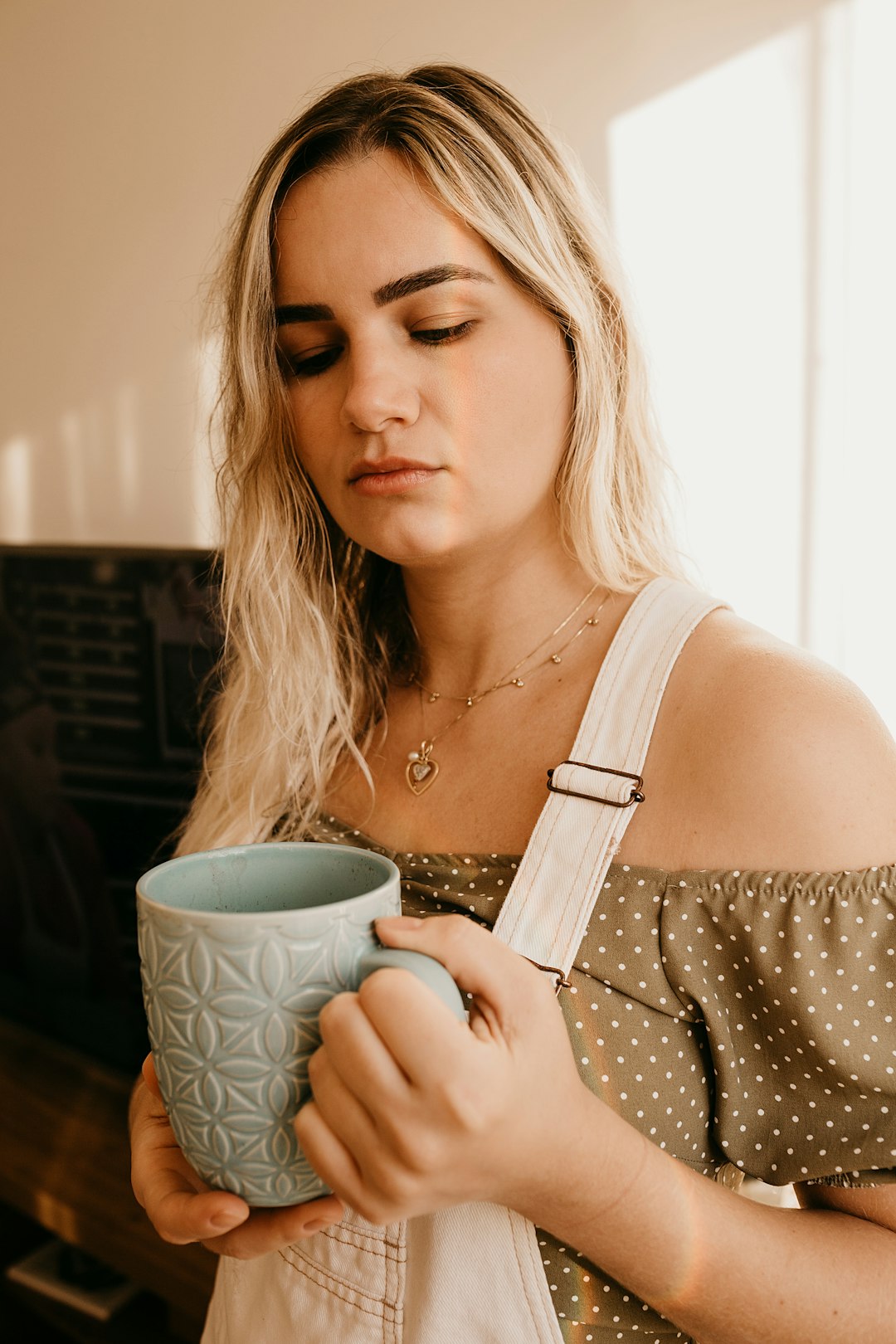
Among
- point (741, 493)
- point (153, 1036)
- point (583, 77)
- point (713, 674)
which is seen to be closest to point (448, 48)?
point (583, 77)

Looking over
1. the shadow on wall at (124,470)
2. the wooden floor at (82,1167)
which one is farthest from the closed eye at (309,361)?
the wooden floor at (82,1167)

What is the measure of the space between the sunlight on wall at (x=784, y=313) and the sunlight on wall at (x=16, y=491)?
51.3 inches

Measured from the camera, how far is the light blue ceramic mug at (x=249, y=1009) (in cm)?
44

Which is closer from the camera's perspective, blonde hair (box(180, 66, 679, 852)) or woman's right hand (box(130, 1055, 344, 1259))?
woman's right hand (box(130, 1055, 344, 1259))

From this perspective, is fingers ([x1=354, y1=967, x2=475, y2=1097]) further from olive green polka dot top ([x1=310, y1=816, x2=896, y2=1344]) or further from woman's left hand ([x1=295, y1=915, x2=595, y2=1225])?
olive green polka dot top ([x1=310, y1=816, x2=896, y2=1344])

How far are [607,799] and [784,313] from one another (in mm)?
727

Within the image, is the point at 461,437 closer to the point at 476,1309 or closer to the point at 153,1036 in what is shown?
the point at 153,1036

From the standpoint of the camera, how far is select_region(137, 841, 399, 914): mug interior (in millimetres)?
525

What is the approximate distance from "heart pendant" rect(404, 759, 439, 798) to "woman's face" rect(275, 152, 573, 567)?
6.6 inches

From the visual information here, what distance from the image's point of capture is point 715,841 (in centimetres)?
63

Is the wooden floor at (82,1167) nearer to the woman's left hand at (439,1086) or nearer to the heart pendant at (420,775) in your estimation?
the heart pendant at (420,775)

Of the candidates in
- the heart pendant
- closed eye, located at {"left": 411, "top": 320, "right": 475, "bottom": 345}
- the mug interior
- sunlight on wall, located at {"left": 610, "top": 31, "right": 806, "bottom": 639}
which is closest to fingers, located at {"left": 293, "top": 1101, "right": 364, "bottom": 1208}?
the mug interior

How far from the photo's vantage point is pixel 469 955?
455mm

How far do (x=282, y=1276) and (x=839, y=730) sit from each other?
528mm
